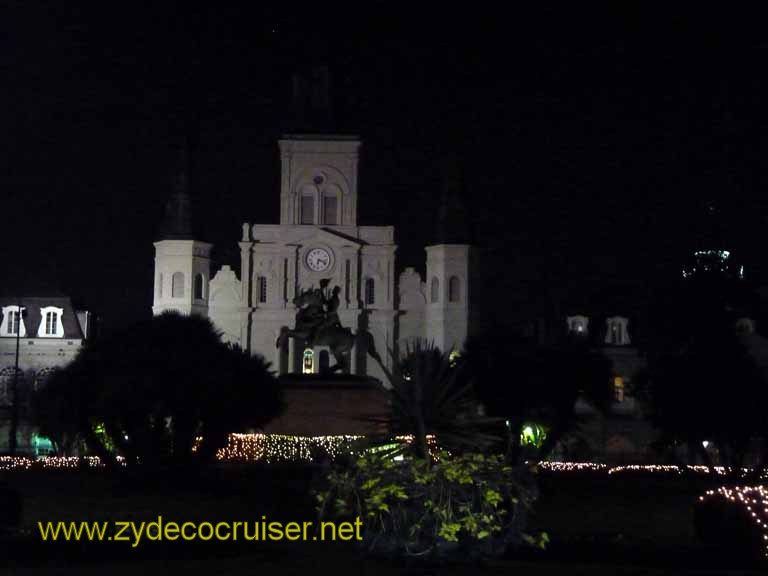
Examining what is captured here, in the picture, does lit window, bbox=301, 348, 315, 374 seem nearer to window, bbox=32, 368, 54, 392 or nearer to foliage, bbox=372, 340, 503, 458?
window, bbox=32, 368, 54, 392

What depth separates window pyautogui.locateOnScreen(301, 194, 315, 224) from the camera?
95.5m

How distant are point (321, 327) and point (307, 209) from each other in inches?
1553

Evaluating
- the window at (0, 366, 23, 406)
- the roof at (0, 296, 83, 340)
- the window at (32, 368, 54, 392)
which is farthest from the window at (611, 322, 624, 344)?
the window at (0, 366, 23, 406)

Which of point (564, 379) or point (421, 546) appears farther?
point (564, 379)

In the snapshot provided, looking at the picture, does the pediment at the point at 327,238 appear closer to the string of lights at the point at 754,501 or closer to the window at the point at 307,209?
the window at the point at 307,209

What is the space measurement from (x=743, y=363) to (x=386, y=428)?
30.8 m

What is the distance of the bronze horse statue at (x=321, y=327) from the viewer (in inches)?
2235

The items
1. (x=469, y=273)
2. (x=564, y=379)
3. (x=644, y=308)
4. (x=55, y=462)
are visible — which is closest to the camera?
(x=55, y=462)

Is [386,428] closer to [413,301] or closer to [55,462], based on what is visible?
[55,462]

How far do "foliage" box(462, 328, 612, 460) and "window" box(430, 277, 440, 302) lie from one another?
3078 cm

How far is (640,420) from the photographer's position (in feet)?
272

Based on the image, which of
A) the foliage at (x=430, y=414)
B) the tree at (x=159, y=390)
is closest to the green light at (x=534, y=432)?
the tree at (x=159, y=390)

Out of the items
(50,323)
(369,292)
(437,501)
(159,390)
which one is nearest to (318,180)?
(369,292)

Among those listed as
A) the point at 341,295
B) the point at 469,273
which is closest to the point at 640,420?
the point at 469,273
